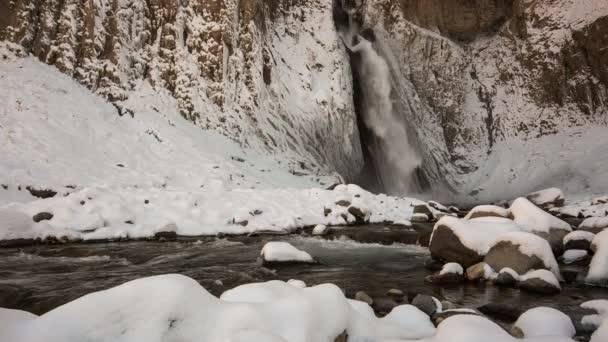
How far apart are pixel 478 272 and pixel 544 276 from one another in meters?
1.09

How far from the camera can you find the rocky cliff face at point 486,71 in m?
33.6

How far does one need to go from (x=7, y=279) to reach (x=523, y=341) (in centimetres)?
787

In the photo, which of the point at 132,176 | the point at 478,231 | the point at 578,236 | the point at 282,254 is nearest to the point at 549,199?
the point at 578,236

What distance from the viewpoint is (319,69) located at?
1078 inches

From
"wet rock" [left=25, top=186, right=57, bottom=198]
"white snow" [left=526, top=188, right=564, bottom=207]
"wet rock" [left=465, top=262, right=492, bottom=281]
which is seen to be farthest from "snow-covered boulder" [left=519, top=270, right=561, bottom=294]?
"white snow" [left=526, top=188, right=564, bottom=207]

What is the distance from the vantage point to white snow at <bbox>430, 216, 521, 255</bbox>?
28.3ft

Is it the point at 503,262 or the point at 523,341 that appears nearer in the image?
the point at 523,341

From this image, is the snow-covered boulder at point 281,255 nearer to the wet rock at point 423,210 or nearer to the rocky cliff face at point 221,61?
the wet rock at point 423,210

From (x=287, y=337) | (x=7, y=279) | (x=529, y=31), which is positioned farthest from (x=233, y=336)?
(x=529, y=31)

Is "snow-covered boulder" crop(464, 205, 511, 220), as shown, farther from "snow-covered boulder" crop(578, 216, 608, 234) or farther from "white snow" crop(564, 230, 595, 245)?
"snow-covered boulder" crop(578, 216, 608, 234)

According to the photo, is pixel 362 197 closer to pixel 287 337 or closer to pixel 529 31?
pixel 287 337

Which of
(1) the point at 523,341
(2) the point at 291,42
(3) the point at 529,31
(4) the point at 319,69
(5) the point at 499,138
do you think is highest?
(3) the point at 529,31

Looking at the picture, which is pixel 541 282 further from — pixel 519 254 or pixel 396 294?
pixel 396 294

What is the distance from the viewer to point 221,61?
75.8 feet
